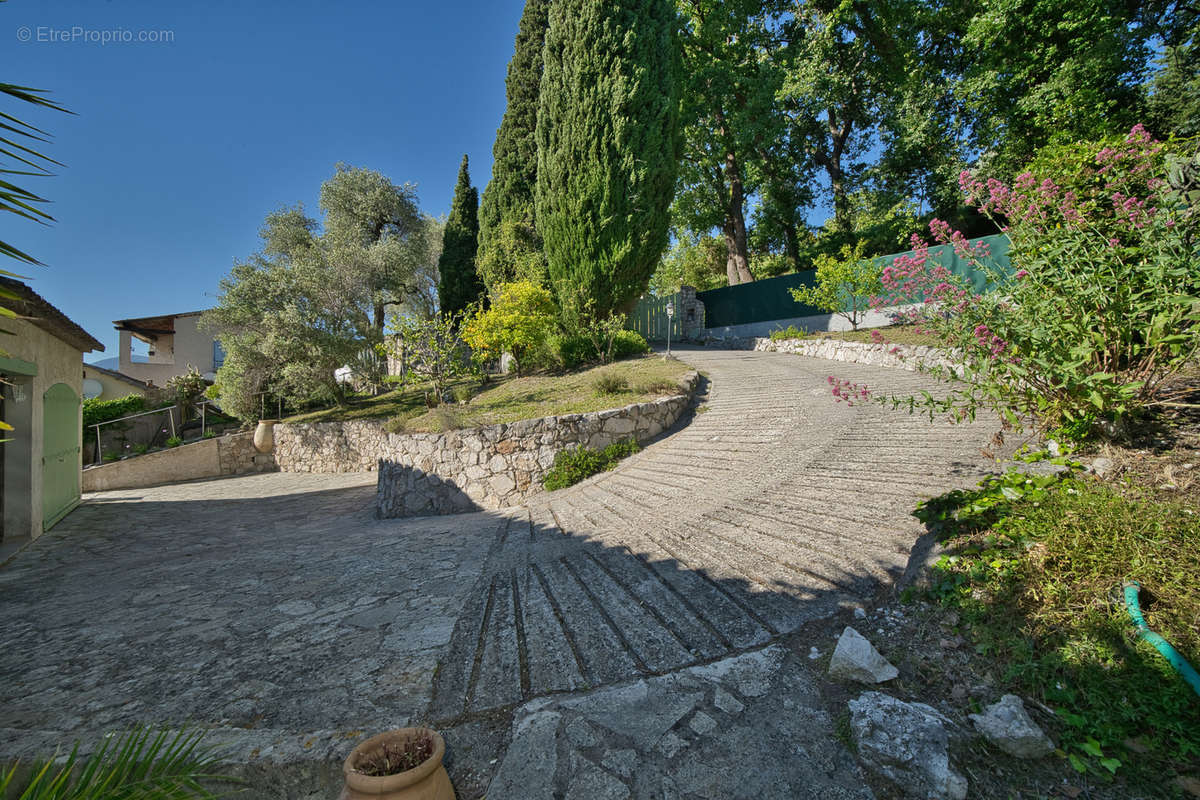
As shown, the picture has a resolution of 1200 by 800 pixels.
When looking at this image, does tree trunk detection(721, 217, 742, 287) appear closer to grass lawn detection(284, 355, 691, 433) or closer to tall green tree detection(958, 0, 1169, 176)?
tall green tree detection(958, 0, 1169, 176)

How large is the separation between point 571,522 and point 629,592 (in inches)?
94.1

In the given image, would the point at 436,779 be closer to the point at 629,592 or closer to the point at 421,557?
the point at 629,592

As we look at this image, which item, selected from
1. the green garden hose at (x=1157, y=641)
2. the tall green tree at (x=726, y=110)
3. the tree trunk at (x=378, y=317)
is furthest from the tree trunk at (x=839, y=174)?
the green garden hose at (x=1157, y=641)

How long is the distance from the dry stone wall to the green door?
15.5ft

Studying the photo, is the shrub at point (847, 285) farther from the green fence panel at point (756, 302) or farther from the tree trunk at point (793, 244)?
the tree trunk at point (793, 244)

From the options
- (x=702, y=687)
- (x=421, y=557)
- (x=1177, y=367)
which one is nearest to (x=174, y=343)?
(x=421, y=557)

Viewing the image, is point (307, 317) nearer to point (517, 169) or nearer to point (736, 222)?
point (517, 169)

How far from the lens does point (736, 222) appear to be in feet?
68.9

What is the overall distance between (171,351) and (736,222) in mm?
27272

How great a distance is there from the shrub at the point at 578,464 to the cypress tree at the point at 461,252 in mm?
12142

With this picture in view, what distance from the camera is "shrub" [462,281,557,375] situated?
12242 millimetres

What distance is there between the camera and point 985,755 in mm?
1813

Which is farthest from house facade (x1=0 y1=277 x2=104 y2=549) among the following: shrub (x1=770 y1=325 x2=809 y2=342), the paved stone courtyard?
shrub (x1=770 y1=325 x2=809 y2=342)

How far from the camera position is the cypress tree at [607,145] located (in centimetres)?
1324
